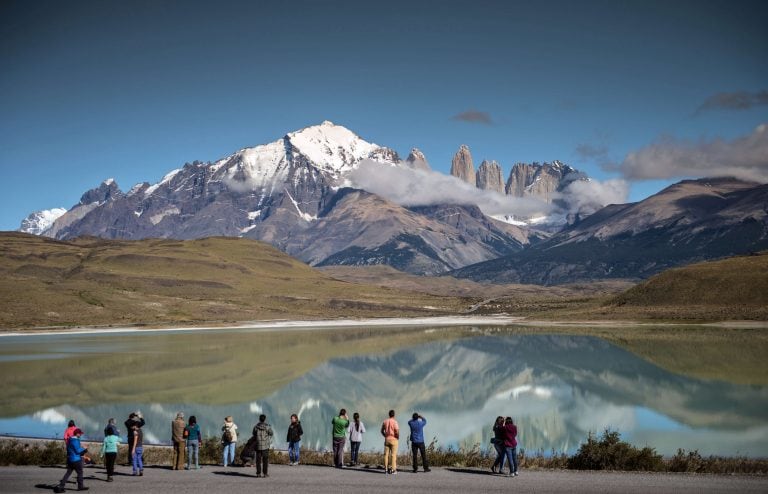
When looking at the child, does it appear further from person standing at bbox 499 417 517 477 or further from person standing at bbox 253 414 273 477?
person standing at bbox 499 417 517 477

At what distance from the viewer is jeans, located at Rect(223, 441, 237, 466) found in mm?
33031

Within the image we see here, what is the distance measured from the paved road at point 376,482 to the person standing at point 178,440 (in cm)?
58

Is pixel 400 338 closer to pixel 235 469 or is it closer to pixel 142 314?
pixel 142 314

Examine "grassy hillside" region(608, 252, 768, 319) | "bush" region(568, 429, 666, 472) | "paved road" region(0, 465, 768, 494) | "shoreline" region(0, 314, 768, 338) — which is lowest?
"paved road" region(0, 465, 768, 494)

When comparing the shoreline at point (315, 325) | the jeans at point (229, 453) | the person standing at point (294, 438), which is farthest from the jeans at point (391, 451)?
the shoreline at point (315, 325)

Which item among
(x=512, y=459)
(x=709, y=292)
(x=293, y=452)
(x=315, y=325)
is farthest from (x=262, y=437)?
(x=709, y=292)

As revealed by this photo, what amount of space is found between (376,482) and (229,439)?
7.89 meters

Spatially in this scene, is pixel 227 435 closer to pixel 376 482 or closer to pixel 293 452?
pixel 293 452

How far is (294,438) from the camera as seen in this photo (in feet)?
107

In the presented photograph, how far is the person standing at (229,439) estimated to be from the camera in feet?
→ 106

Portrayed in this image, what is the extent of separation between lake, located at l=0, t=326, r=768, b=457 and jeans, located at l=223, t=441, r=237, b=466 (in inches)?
411

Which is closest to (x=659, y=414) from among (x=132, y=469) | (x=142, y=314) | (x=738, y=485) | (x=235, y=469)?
(x=738, y=485)

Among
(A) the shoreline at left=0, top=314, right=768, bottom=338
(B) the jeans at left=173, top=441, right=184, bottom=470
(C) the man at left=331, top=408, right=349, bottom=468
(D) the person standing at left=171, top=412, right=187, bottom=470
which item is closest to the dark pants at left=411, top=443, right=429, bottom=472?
(C) the man at left=331, top=408, right=349, bottom=468

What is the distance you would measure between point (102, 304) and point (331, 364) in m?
121
